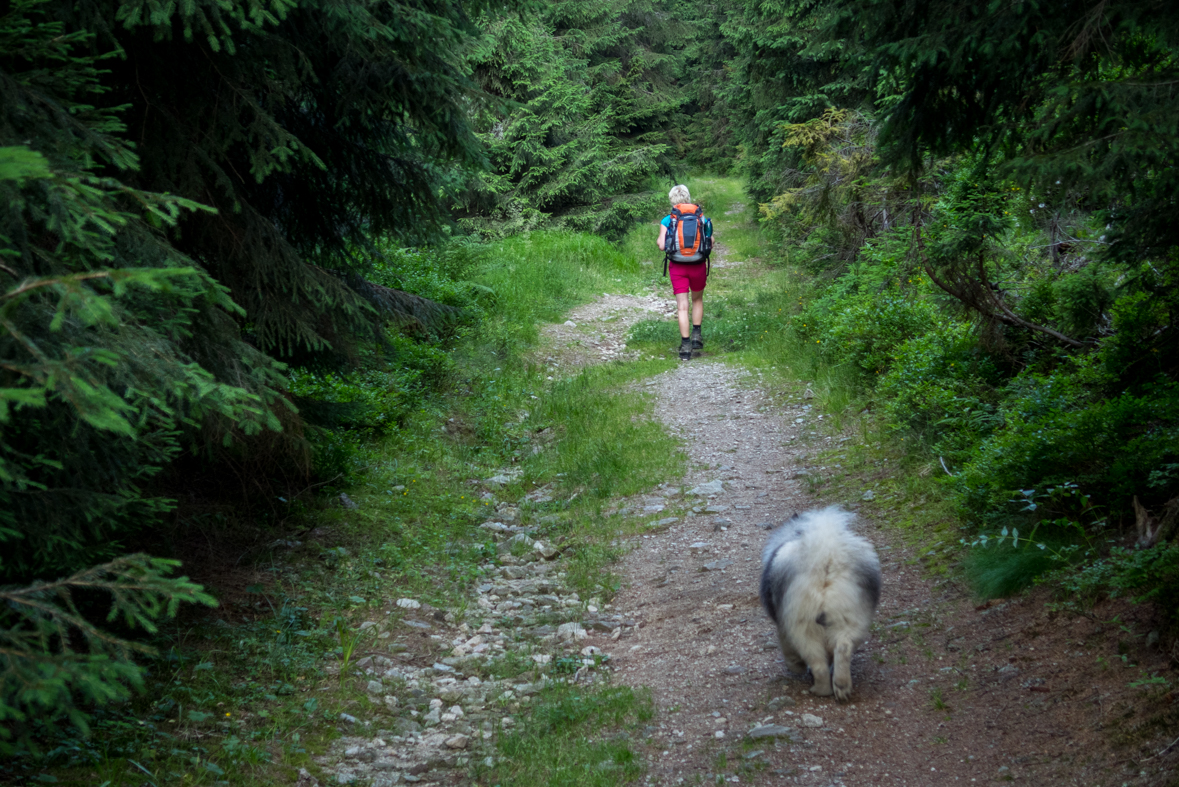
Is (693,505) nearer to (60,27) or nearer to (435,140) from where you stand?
(435,140)

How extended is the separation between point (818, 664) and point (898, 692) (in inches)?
18.5

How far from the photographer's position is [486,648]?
5328 mm

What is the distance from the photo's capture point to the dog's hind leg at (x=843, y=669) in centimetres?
405

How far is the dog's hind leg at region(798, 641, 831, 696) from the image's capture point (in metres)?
4.13

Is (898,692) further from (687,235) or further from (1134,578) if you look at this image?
(687,235)

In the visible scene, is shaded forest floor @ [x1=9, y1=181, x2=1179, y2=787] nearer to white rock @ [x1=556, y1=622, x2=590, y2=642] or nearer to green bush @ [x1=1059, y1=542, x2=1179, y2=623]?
white rock @ [x1=556, y1=622, x2=590, y2=642]

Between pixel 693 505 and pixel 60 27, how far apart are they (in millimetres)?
5836

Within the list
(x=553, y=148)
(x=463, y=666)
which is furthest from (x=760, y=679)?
(x=553, y=148)

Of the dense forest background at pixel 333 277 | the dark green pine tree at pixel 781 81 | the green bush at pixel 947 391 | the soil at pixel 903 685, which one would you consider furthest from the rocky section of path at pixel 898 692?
the dark green pine tree at pixel 781 81

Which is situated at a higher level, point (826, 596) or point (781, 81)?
point (781, 81)

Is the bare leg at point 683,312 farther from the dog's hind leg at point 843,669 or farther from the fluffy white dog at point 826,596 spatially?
the dog's hind leg at point 843,669

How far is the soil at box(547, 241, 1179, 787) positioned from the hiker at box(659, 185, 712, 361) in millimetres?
6179

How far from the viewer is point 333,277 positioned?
17.2 feet

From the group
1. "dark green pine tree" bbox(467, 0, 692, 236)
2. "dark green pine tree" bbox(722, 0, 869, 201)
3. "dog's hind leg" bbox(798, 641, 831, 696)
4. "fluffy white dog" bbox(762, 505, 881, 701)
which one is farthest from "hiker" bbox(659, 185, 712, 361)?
"dog's hind leg" bbox(798, 641, 831, 696)
